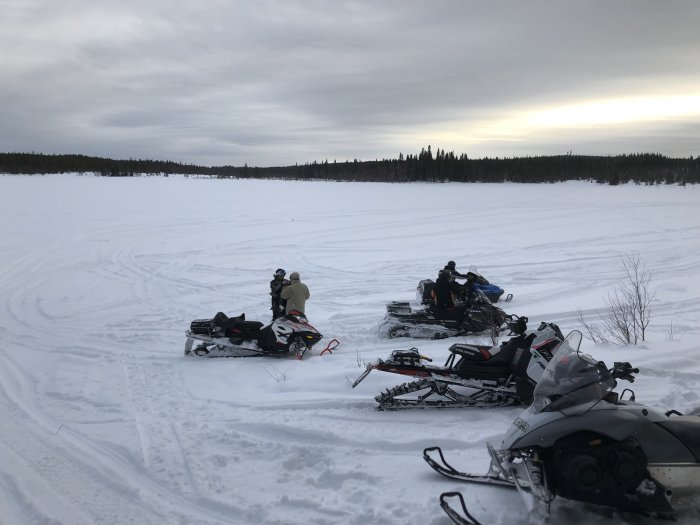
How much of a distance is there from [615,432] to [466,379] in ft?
7.10

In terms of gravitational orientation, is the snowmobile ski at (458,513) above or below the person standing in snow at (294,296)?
below

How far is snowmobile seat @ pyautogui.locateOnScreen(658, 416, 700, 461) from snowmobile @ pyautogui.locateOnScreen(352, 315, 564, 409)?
153 cm

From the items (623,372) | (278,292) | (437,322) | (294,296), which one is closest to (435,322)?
(437,322)

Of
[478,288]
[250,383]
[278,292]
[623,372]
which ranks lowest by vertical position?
[250,383]

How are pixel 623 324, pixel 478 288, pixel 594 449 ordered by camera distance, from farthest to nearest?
pixel 478 288 < pixel 623 324 < pixel 594 449

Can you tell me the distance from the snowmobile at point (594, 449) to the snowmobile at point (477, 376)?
151 centimetres

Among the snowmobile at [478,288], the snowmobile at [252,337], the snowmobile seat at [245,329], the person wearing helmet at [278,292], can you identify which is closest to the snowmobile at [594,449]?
the snowmobile at [252,337]

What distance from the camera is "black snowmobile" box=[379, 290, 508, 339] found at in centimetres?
845

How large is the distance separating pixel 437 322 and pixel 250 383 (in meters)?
3.51

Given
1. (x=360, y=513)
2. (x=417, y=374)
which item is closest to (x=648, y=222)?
(x=417, y=374)

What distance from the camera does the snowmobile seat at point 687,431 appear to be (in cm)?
334

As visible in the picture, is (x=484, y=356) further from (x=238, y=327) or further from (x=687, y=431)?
(x=238, y=327)

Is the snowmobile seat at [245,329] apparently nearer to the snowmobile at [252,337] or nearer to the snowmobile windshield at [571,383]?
the snowmobile at [252,337]

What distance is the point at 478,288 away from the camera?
35.0ft
